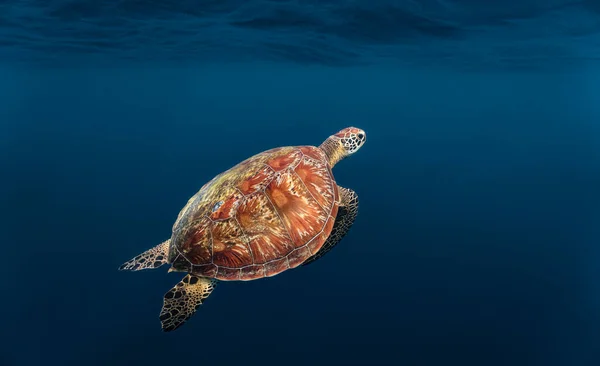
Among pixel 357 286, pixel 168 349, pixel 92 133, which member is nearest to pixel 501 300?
pixel 357 286

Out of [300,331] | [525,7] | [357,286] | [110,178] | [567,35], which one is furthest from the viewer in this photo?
[110,178]

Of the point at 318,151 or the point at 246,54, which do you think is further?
the point at 246,54

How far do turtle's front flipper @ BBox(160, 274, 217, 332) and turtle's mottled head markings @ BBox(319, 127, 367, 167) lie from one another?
290 centimetres

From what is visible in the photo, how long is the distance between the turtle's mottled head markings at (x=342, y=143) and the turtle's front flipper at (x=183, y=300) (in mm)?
2905

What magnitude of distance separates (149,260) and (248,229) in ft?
4.85

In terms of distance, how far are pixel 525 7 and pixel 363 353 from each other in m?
12.0

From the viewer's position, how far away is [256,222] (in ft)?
13.4

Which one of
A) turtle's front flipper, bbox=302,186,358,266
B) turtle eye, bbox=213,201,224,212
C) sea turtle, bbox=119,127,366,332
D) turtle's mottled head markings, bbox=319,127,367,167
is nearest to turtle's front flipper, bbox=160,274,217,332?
sea turtle, bbox=119,127,366,332

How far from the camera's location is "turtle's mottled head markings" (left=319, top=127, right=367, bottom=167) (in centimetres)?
593

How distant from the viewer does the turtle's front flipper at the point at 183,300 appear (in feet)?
12.7

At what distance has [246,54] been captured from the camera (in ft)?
84.0

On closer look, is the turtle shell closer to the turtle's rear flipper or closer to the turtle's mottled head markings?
the turtle's rear flipper

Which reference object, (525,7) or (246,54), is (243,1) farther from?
(246,54)

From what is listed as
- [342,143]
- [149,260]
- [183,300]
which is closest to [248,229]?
[183,300]
